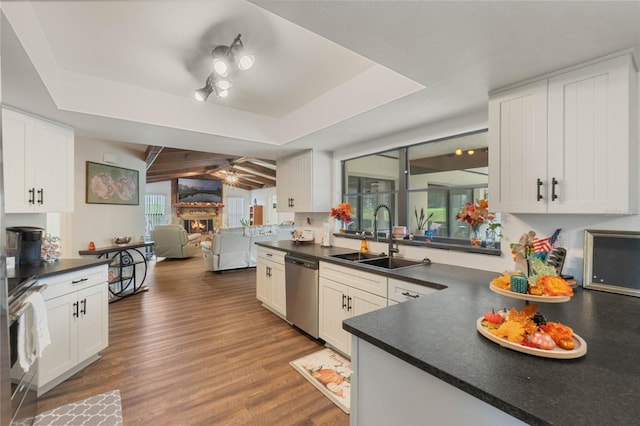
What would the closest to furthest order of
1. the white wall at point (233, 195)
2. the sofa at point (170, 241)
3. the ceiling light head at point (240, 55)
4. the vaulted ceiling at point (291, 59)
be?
the vaulted ceiling at point (291, 59), the ceiling light head at point (240, 55), the sofa at point (170, 241), the white wall at point (233, 195)

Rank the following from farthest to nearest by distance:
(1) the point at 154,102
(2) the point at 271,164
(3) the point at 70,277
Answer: (2) the point at 271,164, (1) the point at 154,102, (3) the point at 70,277

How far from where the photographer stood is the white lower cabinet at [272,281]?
3.26 m

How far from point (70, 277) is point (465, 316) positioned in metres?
2.75

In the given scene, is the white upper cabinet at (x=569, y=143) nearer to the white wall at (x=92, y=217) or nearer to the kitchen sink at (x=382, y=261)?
the kitchen sink at (x=382, y=261)

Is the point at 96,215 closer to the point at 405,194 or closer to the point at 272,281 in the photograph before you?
the point at 272,281

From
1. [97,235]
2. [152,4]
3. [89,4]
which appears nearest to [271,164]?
[97,235]

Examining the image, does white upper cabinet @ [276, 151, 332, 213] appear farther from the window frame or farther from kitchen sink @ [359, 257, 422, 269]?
kitchen sink @ [359, 257, 422, 269]

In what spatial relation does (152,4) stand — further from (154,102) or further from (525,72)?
(525,72)

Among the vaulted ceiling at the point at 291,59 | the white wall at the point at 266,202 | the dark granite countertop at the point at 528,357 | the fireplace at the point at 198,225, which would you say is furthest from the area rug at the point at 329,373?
the fireplace at the point at 198,225

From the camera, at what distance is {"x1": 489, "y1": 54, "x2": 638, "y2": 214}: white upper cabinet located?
1.34m

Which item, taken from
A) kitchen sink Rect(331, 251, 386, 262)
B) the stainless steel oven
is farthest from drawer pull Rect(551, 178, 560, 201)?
the stainless steel oven

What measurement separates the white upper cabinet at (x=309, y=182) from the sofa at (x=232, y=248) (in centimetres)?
234

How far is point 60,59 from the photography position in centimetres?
183

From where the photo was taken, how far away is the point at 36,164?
7.30ft
